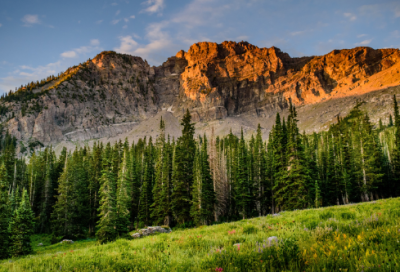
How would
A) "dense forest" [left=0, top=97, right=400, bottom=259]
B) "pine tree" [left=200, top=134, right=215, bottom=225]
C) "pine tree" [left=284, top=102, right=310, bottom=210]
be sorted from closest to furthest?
"dense forest" [left=0, top=97, right=400, bottom=259] → "pine tree" [left=284, top=102, right=310, bottom=210] → "pine tree" [left=200, top=134, right=215, bottom=225]

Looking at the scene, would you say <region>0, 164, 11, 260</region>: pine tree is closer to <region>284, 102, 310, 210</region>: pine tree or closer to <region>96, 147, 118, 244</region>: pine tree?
<region>96, 147, 118, 244</region>: pine tree

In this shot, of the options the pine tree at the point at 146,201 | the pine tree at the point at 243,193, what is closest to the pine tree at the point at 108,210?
the pine tree at the point at 146,201

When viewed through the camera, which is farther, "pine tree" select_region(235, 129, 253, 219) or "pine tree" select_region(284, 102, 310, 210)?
"pine tree" select_region(235, 129, 253, 219)

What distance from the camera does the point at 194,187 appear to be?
37.6 meters

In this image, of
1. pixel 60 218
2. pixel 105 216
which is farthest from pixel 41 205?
pixel 105 216

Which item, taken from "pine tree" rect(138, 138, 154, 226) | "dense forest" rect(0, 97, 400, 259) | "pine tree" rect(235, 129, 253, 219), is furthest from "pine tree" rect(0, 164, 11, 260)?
"pine tree" rect(235, 129, 253, 219)

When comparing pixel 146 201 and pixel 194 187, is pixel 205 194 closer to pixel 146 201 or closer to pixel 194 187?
pixel 194 187

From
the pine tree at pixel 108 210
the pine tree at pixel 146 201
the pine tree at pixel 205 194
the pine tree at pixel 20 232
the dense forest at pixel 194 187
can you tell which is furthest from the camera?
the pine tree at pixel 146 201

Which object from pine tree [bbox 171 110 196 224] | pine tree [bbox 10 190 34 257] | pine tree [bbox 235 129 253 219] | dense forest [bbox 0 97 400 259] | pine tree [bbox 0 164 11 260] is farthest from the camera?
pine tree [bbox 235 129 253 219]

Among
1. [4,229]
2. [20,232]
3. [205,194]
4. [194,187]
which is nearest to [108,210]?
[20,232]

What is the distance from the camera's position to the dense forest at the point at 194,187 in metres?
32.2

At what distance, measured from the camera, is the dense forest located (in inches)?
1268

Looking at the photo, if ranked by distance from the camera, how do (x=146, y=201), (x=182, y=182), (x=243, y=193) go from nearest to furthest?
1. (x=182, y=182)
2. (x=243, y=193)
3. (x=146, y=201)

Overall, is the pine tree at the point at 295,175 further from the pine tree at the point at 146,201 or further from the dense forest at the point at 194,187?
the pine tree at the point at 146,201
